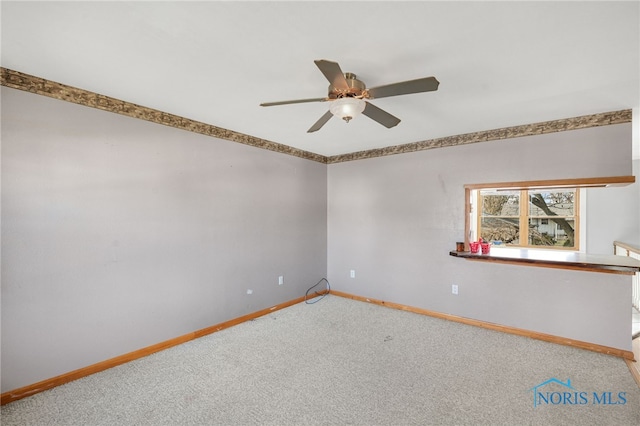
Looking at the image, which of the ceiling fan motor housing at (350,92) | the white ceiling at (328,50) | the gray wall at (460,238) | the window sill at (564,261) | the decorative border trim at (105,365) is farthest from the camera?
the gray wall at (460,238)

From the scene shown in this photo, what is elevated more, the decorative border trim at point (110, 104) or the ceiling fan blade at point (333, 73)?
the decorative border trim at point (110, 104)

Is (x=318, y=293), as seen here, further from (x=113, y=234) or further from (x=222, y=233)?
(x=113, y=234)

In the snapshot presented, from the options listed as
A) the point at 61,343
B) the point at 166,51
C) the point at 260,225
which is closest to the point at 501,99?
the point at 166,51

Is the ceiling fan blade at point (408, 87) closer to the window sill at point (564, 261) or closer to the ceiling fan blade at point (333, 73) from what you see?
the ceiling fan blade at point (333, 73)

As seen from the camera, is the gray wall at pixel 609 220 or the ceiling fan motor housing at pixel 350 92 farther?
the gray wall at pixel 609 220

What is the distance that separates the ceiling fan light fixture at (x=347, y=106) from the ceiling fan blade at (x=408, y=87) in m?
0.11

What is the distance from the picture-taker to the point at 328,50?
176 cm

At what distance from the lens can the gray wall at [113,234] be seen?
2.12 m

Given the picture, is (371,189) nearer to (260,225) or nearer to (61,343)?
(260,225)

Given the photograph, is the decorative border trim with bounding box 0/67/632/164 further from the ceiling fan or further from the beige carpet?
the beige carpet

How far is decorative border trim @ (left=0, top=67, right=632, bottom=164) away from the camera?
7.15 ft

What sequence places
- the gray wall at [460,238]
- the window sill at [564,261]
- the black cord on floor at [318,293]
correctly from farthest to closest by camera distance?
the black cord on floor at [318,293] < the gray wall at [460,238] < the window sill at [564,261]

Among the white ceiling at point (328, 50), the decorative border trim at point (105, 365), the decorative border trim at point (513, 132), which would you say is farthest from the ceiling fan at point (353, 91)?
the decorative border trim at point (105, 365)

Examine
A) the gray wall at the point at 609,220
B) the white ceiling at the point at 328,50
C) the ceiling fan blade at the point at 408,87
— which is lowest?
the gray wall at the point at 609,220
